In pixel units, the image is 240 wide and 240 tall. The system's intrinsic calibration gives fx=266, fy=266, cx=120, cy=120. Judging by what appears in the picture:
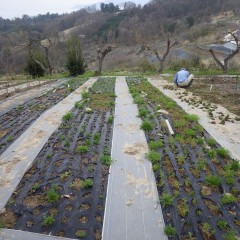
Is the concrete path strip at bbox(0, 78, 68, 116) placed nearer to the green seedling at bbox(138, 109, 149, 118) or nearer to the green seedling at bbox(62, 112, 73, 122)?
the green seedling at bbox(62, 112, 73, 122)

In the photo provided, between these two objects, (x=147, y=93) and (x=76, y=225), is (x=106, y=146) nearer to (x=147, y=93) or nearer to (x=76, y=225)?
(x=76, y=225)

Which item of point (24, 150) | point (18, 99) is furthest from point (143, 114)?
point (18, 99)

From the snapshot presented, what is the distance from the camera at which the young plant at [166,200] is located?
3.04 m

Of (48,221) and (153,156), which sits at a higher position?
(48,221)

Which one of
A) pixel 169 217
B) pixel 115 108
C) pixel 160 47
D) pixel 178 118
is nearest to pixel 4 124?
pixel 115 108

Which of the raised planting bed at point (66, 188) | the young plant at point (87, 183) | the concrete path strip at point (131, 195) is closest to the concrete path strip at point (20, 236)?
the raised planting bed at point (66, 188)

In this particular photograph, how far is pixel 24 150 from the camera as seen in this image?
14.8 feet

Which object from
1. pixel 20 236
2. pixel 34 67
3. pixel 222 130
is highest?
pixel 20 236

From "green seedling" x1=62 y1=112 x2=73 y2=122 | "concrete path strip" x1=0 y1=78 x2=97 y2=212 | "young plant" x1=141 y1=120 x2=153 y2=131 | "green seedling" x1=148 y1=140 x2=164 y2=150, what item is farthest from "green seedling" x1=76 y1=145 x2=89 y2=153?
"green seedling" x1=62 y1=112 x2=73 y2=122

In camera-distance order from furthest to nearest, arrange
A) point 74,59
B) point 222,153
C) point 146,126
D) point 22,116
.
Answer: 1. point 74,59
2. point 22,116
3. point 146,126
4. point 222,153

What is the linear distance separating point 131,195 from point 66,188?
2.74ft

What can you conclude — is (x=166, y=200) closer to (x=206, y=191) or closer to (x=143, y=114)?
(x=206, y=191)

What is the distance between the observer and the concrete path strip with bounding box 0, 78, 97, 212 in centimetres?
352

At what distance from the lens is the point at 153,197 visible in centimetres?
319
